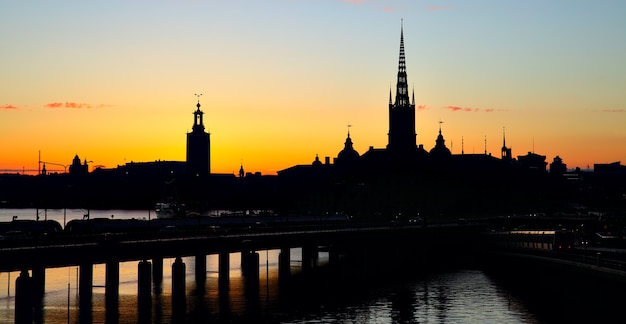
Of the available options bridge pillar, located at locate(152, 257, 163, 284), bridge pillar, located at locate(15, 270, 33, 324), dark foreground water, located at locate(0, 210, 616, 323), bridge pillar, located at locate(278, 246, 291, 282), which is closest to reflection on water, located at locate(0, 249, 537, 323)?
dark foreground water, located at locate(0, 210, 616, 323)

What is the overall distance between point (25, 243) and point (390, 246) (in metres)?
106

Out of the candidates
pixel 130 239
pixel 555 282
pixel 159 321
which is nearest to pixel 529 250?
pixel 555 282

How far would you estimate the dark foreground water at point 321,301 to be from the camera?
99.3 m

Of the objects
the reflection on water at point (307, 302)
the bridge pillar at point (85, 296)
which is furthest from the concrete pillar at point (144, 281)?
the bridge pillar at point (85, 296)

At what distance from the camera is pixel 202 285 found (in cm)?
12644

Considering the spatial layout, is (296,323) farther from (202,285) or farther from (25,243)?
(202,285)

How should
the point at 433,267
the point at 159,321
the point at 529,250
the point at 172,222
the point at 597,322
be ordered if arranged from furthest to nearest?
the point at 172,222
the point at 433,267
the point at 529,250
the point at 159,321
the point at 597,322

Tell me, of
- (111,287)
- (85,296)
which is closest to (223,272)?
(111,287)

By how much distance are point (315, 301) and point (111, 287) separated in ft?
78.7

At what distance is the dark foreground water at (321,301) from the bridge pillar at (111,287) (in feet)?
2.27

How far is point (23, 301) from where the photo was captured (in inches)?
3455

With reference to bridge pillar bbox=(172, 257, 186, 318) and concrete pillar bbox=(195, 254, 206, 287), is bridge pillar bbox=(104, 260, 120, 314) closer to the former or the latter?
bridge pillar bbox=(172, 257, 186, 318)

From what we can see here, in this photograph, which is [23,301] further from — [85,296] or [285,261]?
[285,261]

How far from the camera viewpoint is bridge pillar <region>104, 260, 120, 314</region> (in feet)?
320
